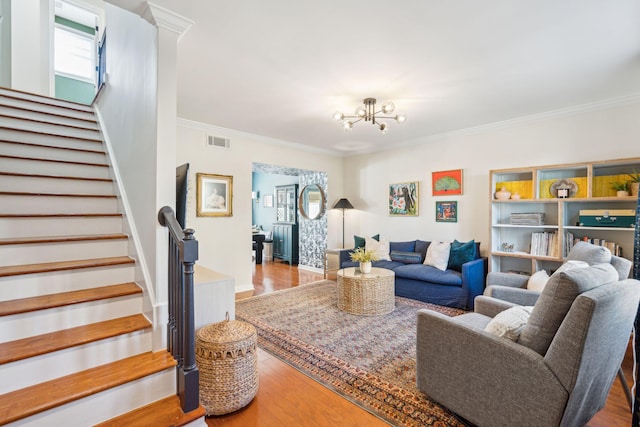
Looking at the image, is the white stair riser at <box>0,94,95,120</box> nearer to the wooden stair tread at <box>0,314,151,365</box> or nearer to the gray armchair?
the wooden stair tread at <box>0,314,151,365</box>

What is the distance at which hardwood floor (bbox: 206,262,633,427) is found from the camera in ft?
6.04

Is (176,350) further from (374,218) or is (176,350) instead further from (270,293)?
(374,218)

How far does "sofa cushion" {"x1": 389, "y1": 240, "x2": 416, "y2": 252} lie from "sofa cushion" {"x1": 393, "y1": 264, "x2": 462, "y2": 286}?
493 mm

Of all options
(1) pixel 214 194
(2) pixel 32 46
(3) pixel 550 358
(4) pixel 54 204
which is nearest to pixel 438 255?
(3) pixel 550 358

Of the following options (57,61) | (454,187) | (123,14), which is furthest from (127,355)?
(57,61)

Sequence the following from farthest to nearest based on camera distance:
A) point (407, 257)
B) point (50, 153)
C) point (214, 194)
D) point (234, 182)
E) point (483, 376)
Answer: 1. point (407, 257)
2. point (234, 182)
3. point (214, 194)
4. point (50, 153)
5. point (483, 376)

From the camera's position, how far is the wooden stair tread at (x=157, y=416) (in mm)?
1505

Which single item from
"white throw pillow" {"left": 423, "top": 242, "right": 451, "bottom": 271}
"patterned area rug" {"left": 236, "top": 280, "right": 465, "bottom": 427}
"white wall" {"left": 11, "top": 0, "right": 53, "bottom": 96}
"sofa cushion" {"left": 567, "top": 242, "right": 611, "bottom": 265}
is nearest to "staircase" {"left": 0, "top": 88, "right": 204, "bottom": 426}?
"patterned area rug" {"left": 236, "top": 280, "right": 465, "bottom": 427}

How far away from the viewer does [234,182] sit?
A: 15.5ft

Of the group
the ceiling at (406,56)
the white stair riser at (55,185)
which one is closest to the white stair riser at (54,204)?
the white stair riser at (55,185)

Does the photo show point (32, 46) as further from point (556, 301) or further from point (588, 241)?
point (588, 241)

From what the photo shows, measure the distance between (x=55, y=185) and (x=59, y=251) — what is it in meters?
0.80

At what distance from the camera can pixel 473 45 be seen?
2287mm

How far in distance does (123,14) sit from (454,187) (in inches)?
186
